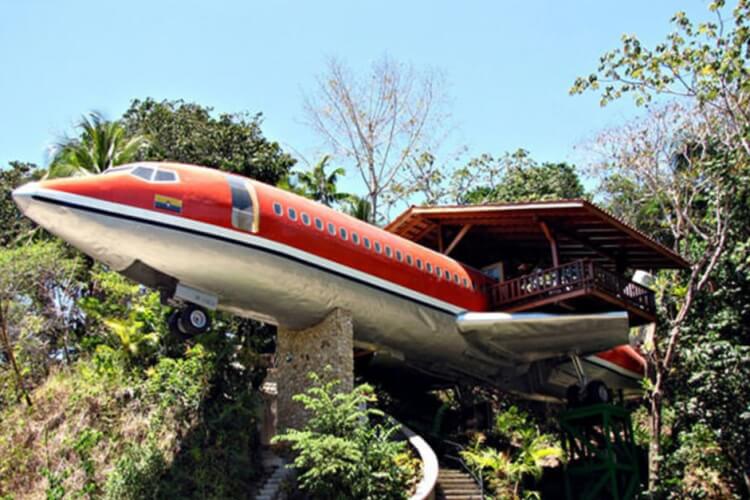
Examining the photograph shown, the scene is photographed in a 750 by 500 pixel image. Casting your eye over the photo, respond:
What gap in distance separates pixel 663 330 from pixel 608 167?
819 cm

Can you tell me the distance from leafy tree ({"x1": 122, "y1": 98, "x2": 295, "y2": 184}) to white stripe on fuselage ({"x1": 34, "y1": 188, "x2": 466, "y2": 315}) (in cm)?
1090

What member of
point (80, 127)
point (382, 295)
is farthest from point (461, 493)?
point (80, 127)

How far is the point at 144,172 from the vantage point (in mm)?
16672

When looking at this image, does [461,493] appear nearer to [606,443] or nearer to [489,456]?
[489,456]

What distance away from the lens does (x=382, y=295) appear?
20312 millimetres

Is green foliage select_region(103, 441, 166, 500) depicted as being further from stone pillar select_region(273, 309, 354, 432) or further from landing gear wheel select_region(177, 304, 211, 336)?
stone pillar select_region(273, 309, 354, 432)

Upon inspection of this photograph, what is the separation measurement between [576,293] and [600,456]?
5.85 meters

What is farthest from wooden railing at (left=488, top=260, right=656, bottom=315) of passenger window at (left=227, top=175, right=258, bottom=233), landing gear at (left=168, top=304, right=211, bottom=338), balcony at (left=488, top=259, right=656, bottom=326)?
landing gear at (left=168, top=304, right=211, bottom=338)

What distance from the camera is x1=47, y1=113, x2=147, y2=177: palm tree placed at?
28156 mm

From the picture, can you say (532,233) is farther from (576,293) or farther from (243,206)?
(243,206)

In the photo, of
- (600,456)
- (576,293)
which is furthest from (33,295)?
(600,456)

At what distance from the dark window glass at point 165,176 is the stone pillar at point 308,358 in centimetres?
535

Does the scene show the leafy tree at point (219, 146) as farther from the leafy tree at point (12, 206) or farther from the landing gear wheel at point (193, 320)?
the landing gear wheel at point (193, 320)

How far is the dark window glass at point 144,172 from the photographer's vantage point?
1656 cm
